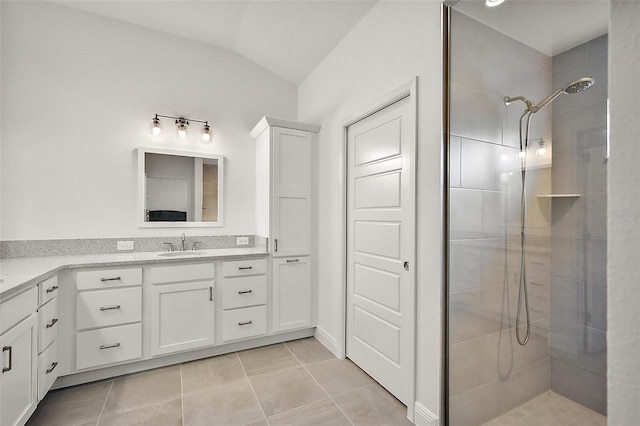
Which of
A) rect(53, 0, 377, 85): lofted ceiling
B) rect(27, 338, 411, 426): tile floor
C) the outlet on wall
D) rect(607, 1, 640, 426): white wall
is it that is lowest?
rect(27, 338, 411, 426): tile floor

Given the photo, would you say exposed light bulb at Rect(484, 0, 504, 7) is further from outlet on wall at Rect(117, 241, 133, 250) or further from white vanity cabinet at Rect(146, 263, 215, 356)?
outlet on wall at Rect(117, 241, 133, 250)

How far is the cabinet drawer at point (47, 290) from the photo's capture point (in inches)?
73.7

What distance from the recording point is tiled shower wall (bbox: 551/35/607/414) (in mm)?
915

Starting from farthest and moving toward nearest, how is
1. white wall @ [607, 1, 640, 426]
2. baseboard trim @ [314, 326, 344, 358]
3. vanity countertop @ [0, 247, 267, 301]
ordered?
baseboard trim @ [314, 326, 344, 358] → vanity countertop @ [0, 247, 267, 301] → white wall @ [607, 1, 640, 426]

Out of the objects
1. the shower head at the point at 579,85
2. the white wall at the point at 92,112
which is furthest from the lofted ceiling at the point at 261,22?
the shower head at the point at 579,85

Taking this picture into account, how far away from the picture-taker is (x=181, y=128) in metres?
A: 3.08

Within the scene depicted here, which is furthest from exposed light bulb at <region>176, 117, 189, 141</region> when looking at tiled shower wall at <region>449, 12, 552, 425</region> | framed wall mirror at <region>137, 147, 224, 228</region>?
tiled shower wall at <region>449, 12, 552, 425</region>

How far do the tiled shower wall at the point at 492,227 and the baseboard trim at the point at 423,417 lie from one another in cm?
21

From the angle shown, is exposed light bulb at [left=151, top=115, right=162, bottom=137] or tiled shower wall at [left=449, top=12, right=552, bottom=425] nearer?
tiled shower wall at [left=449, top=12, right=552, bottom=425]

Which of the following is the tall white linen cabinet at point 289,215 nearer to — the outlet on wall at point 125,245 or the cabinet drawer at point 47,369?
the outlet on wall at point 125,245

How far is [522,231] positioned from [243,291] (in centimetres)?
229

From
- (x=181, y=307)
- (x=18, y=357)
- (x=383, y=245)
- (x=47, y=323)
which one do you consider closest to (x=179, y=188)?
(x=181, y=307)

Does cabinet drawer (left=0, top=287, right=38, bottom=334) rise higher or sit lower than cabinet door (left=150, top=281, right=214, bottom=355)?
higher

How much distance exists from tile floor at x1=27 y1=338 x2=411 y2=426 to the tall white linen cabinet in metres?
0.53
